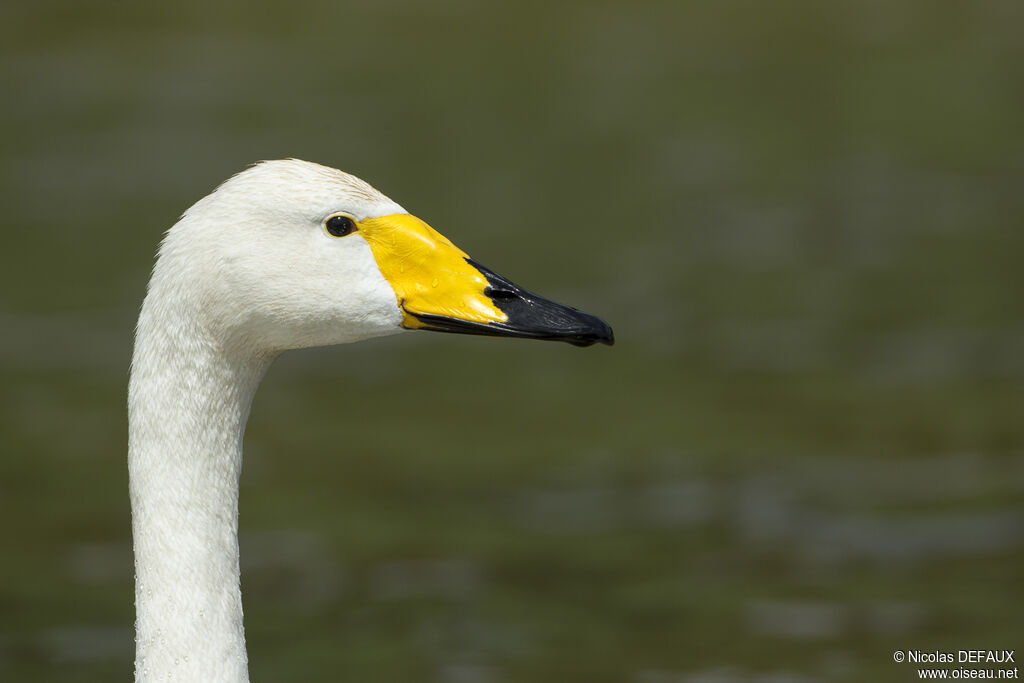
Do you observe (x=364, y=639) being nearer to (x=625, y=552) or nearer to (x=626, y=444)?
(x=625, y=552)

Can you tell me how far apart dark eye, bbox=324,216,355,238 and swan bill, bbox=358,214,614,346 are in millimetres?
35

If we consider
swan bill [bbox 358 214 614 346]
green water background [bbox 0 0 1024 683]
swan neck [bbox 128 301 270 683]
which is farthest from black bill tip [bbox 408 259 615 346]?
green water background [bbox 0 0 1024 683]

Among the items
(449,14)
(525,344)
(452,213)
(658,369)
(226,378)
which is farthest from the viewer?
(449,14)

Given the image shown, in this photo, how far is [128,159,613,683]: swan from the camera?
5.19m

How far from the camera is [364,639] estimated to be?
8.66m

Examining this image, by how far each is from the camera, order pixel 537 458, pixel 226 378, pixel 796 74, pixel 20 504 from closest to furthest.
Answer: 1. pixel 226 378
2. pixel 20 504
3. pixel 537 458
4. pixel 796 74

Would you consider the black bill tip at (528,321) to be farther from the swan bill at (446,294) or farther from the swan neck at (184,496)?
the swan neck at (184,496)

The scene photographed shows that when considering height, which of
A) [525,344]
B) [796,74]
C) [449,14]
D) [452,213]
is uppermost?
[449,14]

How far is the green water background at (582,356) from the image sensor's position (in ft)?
29.3

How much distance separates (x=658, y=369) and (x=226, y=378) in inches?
317

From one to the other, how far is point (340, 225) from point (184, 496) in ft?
3.40

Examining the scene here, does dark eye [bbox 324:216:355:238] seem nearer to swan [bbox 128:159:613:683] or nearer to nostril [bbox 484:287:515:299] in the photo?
swan [bbox 128:159:613:683]

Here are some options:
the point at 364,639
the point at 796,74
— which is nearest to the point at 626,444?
the point at 364,639

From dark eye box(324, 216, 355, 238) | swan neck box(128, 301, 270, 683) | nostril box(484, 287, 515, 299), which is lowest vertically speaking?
swan neck box(128, 301, 270, 683)
